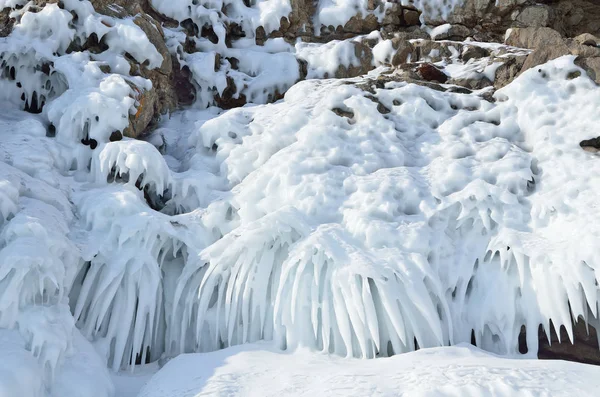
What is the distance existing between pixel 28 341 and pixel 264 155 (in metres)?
3.19

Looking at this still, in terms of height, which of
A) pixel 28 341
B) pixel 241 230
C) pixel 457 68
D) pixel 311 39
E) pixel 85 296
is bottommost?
pixel 28 341

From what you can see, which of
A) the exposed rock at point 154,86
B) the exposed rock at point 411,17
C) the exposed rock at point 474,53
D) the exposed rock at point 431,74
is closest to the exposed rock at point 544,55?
the exposed rock at point 431,74

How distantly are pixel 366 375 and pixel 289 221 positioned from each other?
5.38 ft

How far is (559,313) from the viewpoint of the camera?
480 centimetres

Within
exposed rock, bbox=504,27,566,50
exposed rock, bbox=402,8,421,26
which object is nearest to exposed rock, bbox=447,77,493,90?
exposed rock, bbox=504,27,566,50

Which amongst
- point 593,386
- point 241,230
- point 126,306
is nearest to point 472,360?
point 593,386

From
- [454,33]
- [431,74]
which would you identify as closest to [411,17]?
[454,33]

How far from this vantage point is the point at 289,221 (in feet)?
17.6

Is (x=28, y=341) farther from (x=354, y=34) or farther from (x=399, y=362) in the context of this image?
(x=354, y=34)

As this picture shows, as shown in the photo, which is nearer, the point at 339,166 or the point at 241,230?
the point at 241,230

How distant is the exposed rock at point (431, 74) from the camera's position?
8.02 meters

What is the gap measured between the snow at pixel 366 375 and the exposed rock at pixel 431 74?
→ 170 inches

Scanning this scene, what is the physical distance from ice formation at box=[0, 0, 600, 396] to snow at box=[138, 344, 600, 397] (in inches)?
11.4

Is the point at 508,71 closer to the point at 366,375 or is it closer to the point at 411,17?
the point at 411,17
